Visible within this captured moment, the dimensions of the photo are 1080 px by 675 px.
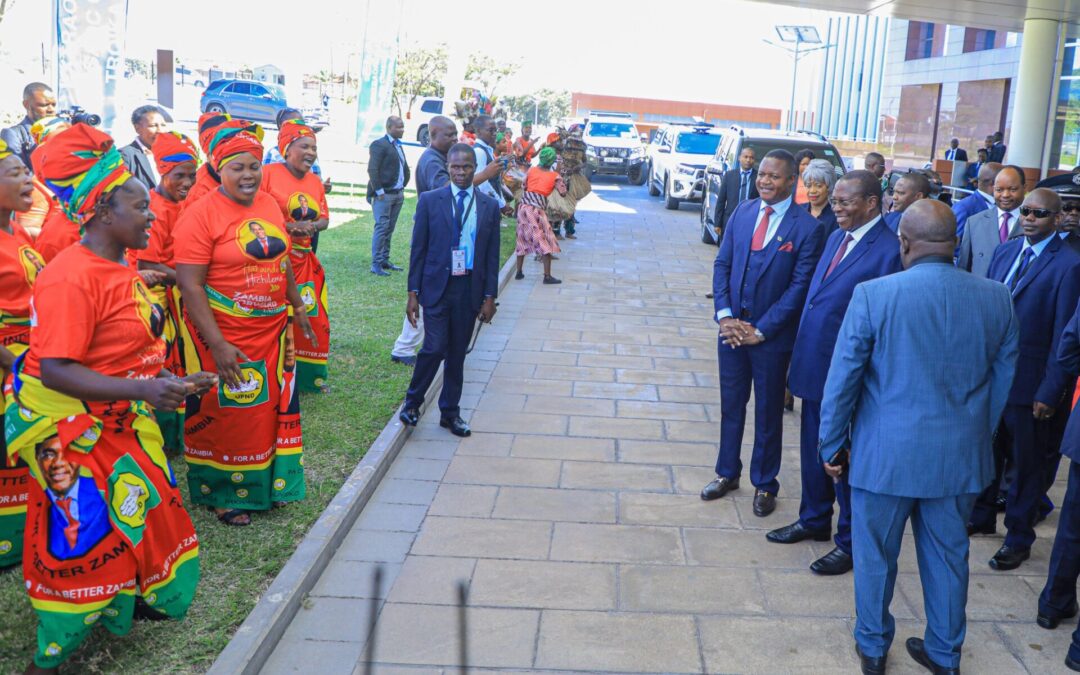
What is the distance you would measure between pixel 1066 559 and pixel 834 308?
59.5 inches

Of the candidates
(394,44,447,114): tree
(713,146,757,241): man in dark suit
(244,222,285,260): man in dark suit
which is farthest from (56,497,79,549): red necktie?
(394,44,447,114): tree

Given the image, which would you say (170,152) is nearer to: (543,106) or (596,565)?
(596,565)

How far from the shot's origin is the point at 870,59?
1825 inches

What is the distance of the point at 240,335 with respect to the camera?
4.80 m

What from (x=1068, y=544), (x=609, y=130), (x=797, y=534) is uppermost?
(x=609, y=130)

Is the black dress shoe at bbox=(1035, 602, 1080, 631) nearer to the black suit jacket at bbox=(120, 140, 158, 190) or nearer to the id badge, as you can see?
the id badge

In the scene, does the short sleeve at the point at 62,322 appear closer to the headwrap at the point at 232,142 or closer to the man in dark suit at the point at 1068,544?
the headwrap at the point at 232,142

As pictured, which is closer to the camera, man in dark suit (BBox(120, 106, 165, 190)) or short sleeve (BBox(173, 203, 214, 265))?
short sleeve (BBox(173, 203, 214, 265))

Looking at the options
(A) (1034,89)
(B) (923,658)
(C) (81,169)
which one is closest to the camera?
(C) (81,169)

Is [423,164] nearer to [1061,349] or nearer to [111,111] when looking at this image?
[111,111]

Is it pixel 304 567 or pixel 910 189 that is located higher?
pixel 910 189

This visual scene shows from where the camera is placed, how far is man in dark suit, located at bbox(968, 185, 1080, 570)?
4777mm

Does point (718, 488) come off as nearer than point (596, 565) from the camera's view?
No

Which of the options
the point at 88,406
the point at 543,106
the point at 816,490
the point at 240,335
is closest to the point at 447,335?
the point at 240,335
